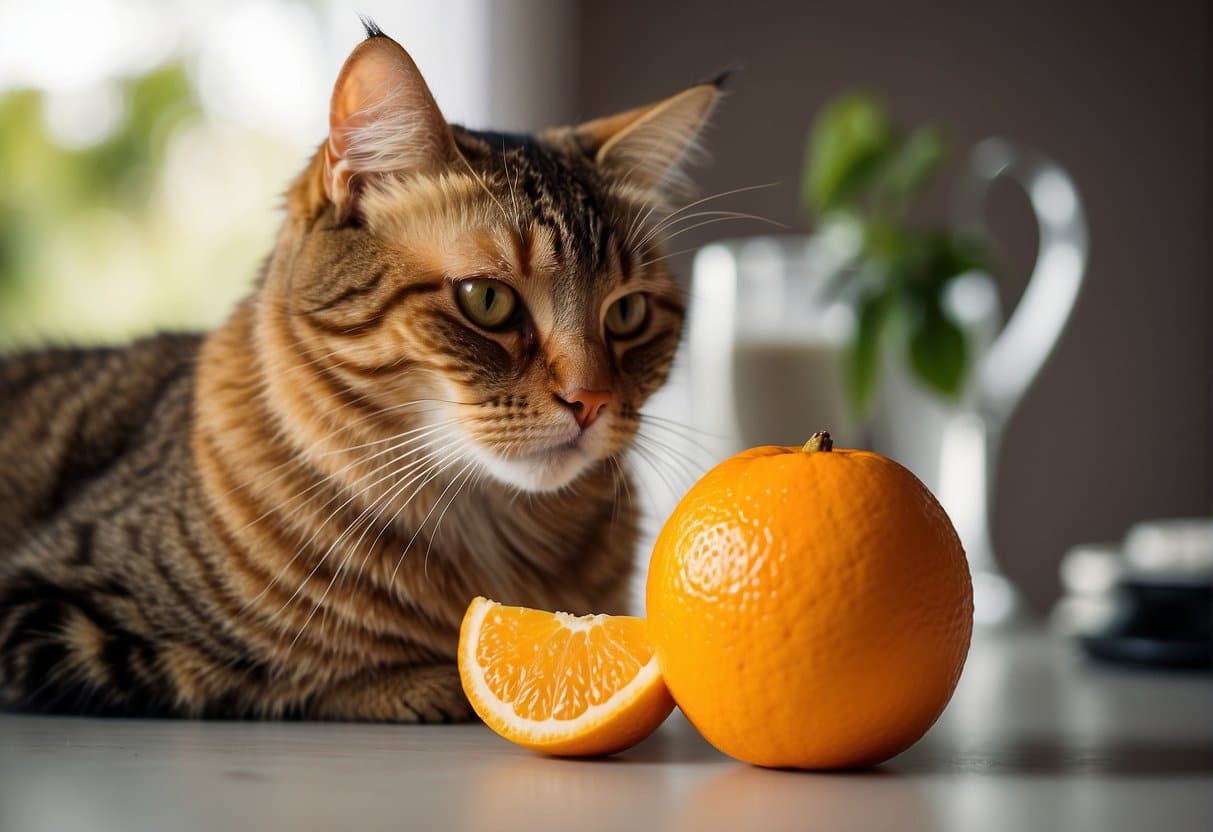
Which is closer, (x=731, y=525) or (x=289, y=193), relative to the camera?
(x=731, y=525)

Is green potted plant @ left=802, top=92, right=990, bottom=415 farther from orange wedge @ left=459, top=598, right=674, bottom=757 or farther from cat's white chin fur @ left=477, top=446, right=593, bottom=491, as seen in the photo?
orange wedge @ left=459, top=598, right=674, bottom=757

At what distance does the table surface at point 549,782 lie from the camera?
616mm

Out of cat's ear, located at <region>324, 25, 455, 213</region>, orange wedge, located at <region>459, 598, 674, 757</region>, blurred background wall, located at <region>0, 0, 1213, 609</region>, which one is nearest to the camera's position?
orange wedge, located at <region>459, 598, 674, 757</region>

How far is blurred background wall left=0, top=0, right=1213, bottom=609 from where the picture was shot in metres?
3.07

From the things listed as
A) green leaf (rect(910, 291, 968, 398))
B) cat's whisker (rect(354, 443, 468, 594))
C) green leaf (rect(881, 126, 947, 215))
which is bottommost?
cat's whisker (rect(354, 443, 468, 594))

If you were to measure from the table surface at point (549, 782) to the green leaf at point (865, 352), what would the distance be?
101 cm

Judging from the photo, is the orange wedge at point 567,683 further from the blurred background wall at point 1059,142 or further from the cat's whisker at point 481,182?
the blurred background wall at point 1059,142

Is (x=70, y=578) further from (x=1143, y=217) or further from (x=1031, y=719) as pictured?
(x=1143, y=217)

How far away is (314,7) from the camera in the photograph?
2.46 metres

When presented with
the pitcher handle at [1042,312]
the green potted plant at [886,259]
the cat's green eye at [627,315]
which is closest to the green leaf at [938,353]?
the green potted plant at [886,259]

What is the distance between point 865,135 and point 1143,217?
51.0 inches

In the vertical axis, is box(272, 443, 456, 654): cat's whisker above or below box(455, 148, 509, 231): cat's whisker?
below

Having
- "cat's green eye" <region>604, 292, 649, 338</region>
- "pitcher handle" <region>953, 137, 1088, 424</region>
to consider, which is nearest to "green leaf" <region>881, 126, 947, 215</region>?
"pitcher handle" <region>953, 137, 1088, 424</region>

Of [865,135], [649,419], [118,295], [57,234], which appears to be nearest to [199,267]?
[118,295]
